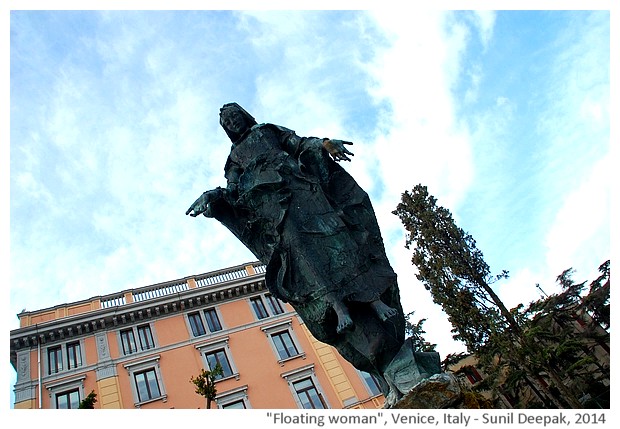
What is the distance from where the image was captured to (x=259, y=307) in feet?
80.6

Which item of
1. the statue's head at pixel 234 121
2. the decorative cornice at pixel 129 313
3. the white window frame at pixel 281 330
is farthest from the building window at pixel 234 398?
the statue's head at pixel 234 121

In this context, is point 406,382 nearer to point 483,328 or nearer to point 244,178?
point 244,178

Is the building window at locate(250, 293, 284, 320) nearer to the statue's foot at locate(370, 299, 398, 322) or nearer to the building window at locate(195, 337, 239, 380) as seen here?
the building window at locate(195, 337, 239, 380)

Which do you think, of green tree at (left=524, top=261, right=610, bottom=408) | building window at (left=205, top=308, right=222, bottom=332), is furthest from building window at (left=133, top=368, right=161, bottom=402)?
green tree at (left=524, top=261, right=610, bottom=408)

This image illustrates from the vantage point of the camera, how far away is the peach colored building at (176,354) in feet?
66.0

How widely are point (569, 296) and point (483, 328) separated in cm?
683

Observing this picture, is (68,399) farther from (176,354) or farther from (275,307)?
(275,307)

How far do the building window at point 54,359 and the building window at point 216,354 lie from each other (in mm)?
6361

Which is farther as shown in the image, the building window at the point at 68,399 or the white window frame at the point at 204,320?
the white window frame at the point at 204,320

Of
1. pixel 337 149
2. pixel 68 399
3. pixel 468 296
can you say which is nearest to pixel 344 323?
pixel 337 149

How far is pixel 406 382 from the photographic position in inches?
139

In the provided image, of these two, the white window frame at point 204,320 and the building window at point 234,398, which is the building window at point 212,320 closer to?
the white window frame at point 204,320

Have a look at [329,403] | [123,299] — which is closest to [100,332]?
[123,299]

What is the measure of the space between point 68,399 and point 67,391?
0.37 meters
